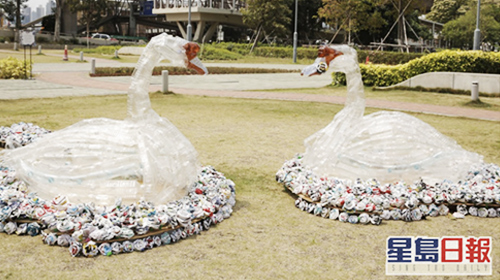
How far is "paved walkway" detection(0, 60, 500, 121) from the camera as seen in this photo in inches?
Result: 709

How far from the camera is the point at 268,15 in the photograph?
54.8 meters

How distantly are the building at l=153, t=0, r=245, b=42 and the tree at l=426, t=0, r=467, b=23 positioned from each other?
27.9 meters

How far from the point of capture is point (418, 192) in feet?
24.0

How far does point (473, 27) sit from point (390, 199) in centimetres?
5910

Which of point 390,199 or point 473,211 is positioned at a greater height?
point 390,199

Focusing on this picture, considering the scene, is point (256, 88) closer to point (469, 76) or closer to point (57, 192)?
point (469, 76)

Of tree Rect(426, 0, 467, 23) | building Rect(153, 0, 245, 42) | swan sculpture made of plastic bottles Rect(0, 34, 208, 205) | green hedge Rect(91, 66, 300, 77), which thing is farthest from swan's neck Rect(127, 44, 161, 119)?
tree Rect(426, 0, 467, 23)

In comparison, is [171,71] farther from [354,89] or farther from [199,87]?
[354,89]

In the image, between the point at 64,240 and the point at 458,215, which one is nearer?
the point at 64,240

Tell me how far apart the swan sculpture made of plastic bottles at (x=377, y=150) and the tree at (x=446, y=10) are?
6870 cm

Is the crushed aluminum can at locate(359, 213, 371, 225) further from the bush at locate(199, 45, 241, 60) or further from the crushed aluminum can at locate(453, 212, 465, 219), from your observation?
the bush at locate(199, 45, 241, 60)

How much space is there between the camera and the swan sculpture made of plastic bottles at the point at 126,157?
658 cm

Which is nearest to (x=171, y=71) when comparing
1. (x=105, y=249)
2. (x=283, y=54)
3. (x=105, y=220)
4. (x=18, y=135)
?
(x=18, y=135)

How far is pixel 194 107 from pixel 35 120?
488cm
